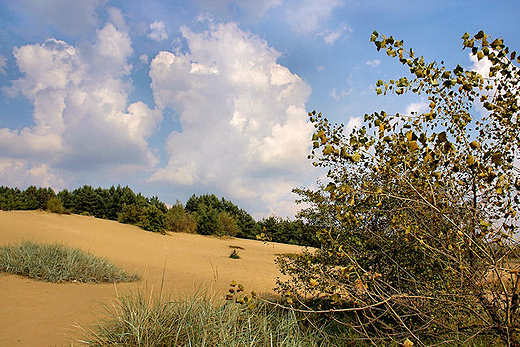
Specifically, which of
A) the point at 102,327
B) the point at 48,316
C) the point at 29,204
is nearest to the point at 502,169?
the point at 102,327

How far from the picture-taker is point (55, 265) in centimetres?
830

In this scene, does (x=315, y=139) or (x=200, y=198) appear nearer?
(x=315, y=139)

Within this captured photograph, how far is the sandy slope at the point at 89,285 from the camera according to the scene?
489 cm

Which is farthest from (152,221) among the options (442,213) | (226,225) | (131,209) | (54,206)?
(442,213)

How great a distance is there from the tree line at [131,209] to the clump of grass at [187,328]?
18238 millimetres

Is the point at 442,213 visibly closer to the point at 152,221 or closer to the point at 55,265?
the point at 55,265

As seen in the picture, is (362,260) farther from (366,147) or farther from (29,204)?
(29,204)

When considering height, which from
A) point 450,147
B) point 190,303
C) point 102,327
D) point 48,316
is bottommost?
point 48,316

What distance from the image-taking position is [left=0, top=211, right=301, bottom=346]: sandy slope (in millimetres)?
4887

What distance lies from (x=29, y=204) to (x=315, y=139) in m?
32.6

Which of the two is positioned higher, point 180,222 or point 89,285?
point 180,222

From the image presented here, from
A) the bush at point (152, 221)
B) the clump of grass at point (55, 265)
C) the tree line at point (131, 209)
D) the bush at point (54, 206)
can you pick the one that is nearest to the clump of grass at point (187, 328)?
the clump of grass at point (55, 265)

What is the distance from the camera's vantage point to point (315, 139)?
235 cm

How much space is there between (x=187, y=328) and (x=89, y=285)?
19.7 ft
